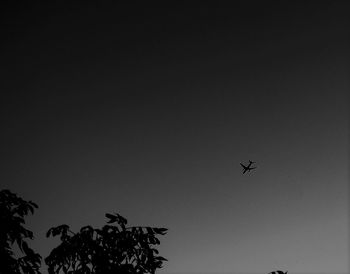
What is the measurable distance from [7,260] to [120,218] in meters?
1.72

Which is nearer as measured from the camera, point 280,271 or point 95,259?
point 95,259

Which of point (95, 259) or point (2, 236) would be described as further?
point (2, 236)

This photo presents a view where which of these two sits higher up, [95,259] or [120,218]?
[120,218]

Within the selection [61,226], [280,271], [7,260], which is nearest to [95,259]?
[61,226]

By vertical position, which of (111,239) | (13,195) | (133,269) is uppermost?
(13,195)

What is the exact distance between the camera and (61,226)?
5977 mm

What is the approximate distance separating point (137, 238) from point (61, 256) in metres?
1.09

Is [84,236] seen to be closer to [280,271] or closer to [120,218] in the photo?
[120,218]

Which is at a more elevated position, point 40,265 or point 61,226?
point 61,226

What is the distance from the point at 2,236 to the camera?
19.6 ft

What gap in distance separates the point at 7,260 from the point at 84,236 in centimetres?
117

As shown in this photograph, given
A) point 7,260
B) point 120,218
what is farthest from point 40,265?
point 120,218

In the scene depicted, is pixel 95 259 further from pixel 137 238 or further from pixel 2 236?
pixel 2 236

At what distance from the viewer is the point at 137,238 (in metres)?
5.92
